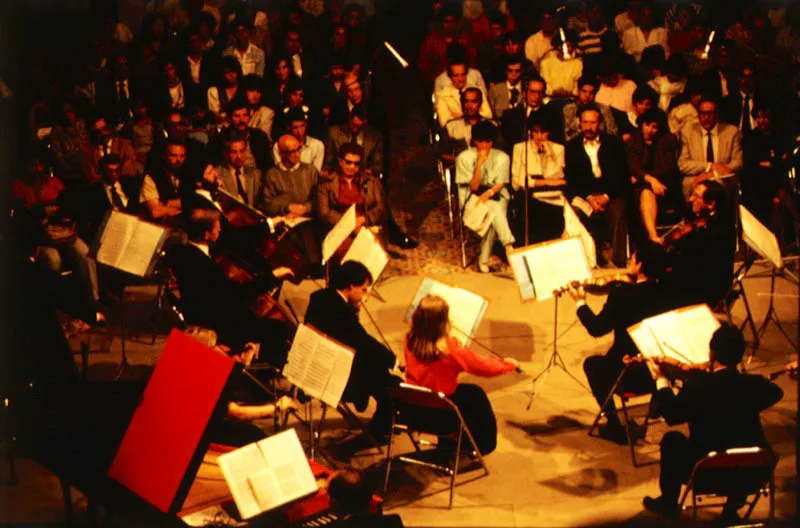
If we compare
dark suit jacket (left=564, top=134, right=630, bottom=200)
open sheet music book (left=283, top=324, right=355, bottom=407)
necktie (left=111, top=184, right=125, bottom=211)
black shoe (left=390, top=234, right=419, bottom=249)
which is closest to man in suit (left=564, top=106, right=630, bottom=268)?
dark suit jacket (left=564, top=134, right=630, bottom=200)

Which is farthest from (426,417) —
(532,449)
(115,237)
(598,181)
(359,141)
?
(359,141)

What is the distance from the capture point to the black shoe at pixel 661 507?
Result: 19.6 feet

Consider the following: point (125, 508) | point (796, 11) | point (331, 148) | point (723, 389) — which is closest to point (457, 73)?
point (331, 148)

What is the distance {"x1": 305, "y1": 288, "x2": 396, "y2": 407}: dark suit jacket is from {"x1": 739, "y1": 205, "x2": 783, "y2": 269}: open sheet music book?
8.27 ft

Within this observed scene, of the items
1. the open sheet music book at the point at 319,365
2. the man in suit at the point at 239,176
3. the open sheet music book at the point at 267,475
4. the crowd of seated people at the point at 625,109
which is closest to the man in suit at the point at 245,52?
the crowd of seated people at the point at 625,109

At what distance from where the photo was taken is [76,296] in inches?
280

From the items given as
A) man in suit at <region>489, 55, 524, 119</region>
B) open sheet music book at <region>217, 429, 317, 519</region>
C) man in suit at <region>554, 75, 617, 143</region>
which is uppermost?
man in suit at <region>489, 55, 524, 119</region>

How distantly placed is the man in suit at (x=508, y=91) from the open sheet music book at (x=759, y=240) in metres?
4.43

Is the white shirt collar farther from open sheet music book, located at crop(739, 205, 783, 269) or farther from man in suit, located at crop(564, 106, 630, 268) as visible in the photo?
man in suit, located at crop(564, 106, 630, 268)

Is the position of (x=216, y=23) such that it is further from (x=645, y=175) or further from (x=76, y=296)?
(x=76, y=296)

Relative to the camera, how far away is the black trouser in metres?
6.87

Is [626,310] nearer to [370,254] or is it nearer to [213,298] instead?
[370,254]

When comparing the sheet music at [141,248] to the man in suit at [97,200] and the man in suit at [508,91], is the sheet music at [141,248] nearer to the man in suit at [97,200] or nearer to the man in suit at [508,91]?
the man in suit at [97,200]

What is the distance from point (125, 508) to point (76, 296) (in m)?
3.07
